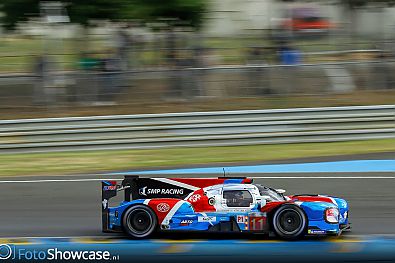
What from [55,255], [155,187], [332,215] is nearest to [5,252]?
[55,255]

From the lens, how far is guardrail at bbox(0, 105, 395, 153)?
50.2 ft

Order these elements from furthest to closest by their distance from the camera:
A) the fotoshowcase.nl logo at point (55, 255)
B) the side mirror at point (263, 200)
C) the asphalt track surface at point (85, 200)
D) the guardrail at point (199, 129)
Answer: the guardrail at point (199, 129) → the asphalt track surface at point (85, 200) → the side mirror at point (263, 200) → the fotoshowcase.nl logo at point (55, 255)

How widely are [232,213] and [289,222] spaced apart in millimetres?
600

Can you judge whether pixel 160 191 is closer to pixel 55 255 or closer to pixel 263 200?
pixel 263 200

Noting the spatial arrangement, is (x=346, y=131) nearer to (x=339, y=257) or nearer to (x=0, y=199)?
(x=0, y=199)

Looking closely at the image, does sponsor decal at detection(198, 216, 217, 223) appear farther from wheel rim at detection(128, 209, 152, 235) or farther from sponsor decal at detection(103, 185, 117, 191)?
sponsor decal at detection(103, 185, 117, 191)

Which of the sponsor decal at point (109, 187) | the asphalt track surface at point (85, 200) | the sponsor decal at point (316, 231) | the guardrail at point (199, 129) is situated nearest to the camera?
the sponsor decal at point (316, 231)

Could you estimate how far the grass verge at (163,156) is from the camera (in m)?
13.7

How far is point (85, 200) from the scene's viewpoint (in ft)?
34.3

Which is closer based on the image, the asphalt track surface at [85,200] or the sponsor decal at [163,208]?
the sponsor decal at [163,208]

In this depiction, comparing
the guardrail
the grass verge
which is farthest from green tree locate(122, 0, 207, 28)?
the grass verge

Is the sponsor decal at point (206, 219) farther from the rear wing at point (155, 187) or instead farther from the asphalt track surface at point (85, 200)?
the asphalt track surface at point (85, 200)

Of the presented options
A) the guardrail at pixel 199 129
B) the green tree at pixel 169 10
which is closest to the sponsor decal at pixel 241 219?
the guardrail at pixel 199 129

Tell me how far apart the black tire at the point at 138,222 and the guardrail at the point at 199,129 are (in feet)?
24.2
